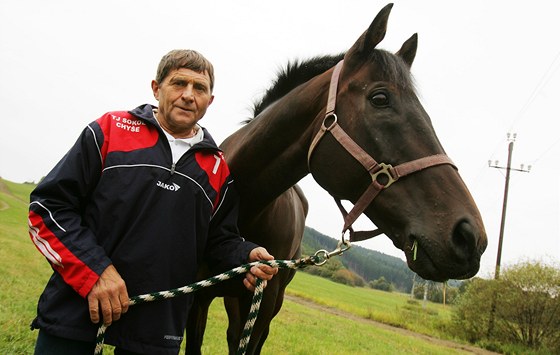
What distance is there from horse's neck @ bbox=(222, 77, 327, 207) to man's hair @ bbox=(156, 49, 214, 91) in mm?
629

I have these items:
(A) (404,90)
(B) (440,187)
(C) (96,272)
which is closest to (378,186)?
(B) (440,187)

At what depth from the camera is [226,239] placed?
2211 millimetres

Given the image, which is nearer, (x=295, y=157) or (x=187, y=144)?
(x=187, y=144)

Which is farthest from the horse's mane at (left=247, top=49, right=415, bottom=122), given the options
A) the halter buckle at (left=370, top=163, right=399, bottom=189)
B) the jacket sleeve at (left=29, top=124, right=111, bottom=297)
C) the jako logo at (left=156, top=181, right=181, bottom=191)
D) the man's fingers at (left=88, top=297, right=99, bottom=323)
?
the man's fingers at (left=88, top=297, right=99, bottom=323)

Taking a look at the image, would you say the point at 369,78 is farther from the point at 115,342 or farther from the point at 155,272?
the point at 115,342

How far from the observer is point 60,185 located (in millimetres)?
1620

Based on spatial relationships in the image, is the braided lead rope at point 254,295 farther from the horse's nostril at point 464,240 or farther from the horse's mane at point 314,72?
the horse's mane at point 314,72

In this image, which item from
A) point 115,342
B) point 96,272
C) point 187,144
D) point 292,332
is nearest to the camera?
point 96,272

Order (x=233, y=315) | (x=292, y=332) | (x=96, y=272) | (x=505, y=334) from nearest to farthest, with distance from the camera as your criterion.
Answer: (x=96, y=272), (x=233, y=315), (x=292, y=332), (x=505, y=334)

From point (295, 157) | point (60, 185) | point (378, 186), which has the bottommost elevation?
point (60, 185)

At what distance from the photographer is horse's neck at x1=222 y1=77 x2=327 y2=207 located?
2.42 meters

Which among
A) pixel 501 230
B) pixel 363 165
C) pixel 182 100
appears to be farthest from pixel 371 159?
pixel 501 230

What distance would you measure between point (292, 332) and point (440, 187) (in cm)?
788

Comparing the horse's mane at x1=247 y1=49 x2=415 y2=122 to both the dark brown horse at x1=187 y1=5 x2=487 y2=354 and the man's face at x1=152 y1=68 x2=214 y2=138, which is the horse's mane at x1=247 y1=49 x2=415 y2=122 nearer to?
the dark brown horse at x1=187 y1=5 x2=487 y2=354
